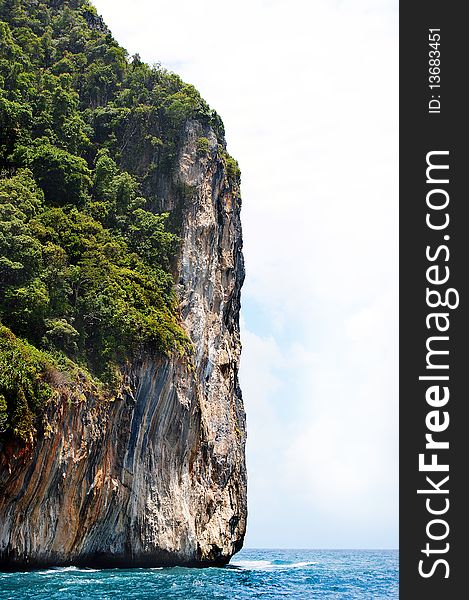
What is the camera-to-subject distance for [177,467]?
3222 cm

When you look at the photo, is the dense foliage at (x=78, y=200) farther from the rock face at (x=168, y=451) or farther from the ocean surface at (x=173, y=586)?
the ocean surface at (x=173, y=586)

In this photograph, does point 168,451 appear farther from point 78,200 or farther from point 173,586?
point 78,200

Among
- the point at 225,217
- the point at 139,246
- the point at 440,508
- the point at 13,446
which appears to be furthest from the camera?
the point at 225,217

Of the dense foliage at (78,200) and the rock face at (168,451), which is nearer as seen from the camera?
the rock face at (168,451)

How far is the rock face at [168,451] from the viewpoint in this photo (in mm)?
25531

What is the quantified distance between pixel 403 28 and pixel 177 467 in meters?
23.5

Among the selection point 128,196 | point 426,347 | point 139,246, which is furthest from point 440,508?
point 128,196

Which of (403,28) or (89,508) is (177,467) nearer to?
(89,508)

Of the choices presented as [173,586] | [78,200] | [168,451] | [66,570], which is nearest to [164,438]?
[168,451]

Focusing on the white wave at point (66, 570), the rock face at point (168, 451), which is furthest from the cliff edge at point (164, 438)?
the white wave at point (66, 570)

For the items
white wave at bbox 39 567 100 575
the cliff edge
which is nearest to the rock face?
the cliff edge

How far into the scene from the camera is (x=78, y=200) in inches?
1364

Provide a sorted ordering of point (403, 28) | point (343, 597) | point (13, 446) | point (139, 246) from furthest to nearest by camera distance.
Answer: point (139, 246) < point (343, 597) < point (13, 446) < point (403, 28)

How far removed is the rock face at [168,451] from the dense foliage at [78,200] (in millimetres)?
1198
